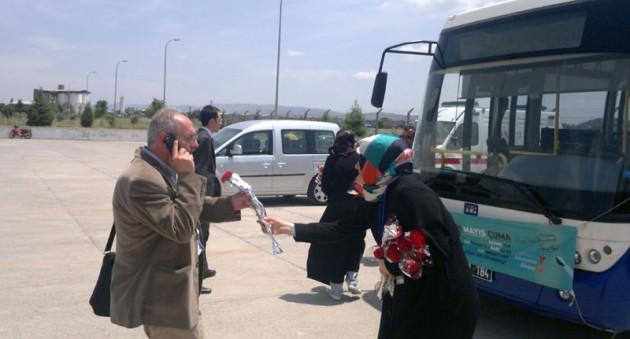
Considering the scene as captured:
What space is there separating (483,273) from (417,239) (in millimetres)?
2584

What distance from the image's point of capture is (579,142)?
15.2 feet

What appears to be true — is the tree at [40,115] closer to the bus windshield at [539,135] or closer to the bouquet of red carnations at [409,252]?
the bus windshield at [539,135]

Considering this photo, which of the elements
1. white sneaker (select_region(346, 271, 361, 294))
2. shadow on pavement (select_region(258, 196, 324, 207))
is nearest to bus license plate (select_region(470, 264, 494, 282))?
white sneaker (select_region(346, 271, 361, 294))

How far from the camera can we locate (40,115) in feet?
157

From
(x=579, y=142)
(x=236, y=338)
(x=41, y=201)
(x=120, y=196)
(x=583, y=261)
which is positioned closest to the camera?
(x=120, y=196)

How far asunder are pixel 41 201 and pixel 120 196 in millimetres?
10842

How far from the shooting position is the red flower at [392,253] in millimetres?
2721

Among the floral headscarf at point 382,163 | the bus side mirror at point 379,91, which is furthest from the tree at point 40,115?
the floral headscarf at point 382,163

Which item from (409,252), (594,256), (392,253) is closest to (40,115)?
(594,256)

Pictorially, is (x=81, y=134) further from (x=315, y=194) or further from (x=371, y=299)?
(x=371, y=299)

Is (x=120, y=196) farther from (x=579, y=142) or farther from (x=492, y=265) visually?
(x=579, y=142)

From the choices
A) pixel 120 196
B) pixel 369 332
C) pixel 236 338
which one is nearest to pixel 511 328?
pixel 369 332

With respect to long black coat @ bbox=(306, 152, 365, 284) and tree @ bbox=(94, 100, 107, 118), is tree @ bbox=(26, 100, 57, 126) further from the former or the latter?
long black coat @ bbox=(306, 152, 365, 284)

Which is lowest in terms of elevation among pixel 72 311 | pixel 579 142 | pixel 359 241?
pixel 72 311
